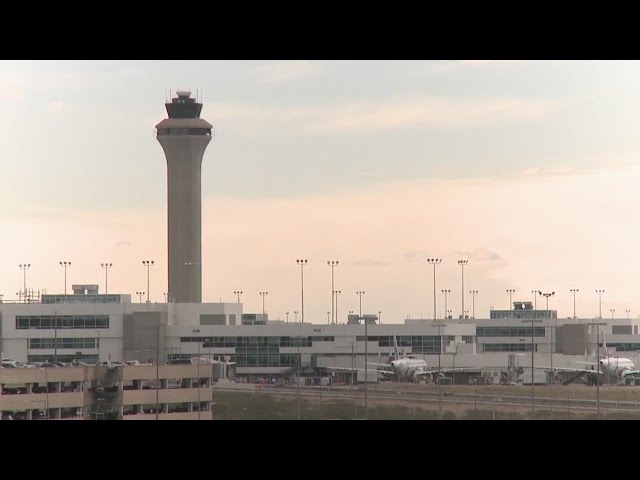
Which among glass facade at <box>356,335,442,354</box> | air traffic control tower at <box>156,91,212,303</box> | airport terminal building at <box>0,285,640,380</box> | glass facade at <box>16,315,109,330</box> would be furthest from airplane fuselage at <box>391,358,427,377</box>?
air traffic control tower at <box>156,91,212,303</box>

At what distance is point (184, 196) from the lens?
133 meters

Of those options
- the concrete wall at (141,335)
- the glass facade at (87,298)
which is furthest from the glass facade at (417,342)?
the glass facade at (87,298)

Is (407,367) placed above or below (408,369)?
above

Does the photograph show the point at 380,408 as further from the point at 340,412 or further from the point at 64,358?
the point at 64,358

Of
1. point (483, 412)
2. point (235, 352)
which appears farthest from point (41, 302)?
point (483, 412)

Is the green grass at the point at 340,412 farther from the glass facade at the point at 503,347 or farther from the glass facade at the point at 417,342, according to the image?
the glass facade at the point at 503,347

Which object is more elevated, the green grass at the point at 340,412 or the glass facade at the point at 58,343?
the glass facade at the point at 58,343

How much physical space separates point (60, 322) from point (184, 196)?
36.8m

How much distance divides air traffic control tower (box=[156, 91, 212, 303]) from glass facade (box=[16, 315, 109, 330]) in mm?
25700

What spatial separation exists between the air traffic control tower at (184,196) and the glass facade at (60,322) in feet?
84.3

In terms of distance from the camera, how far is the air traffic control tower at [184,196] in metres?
129

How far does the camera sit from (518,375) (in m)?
100

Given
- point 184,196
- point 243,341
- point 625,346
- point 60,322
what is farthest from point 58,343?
point 625,346

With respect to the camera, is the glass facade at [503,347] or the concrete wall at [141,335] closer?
the concrete wall at [141,335]
